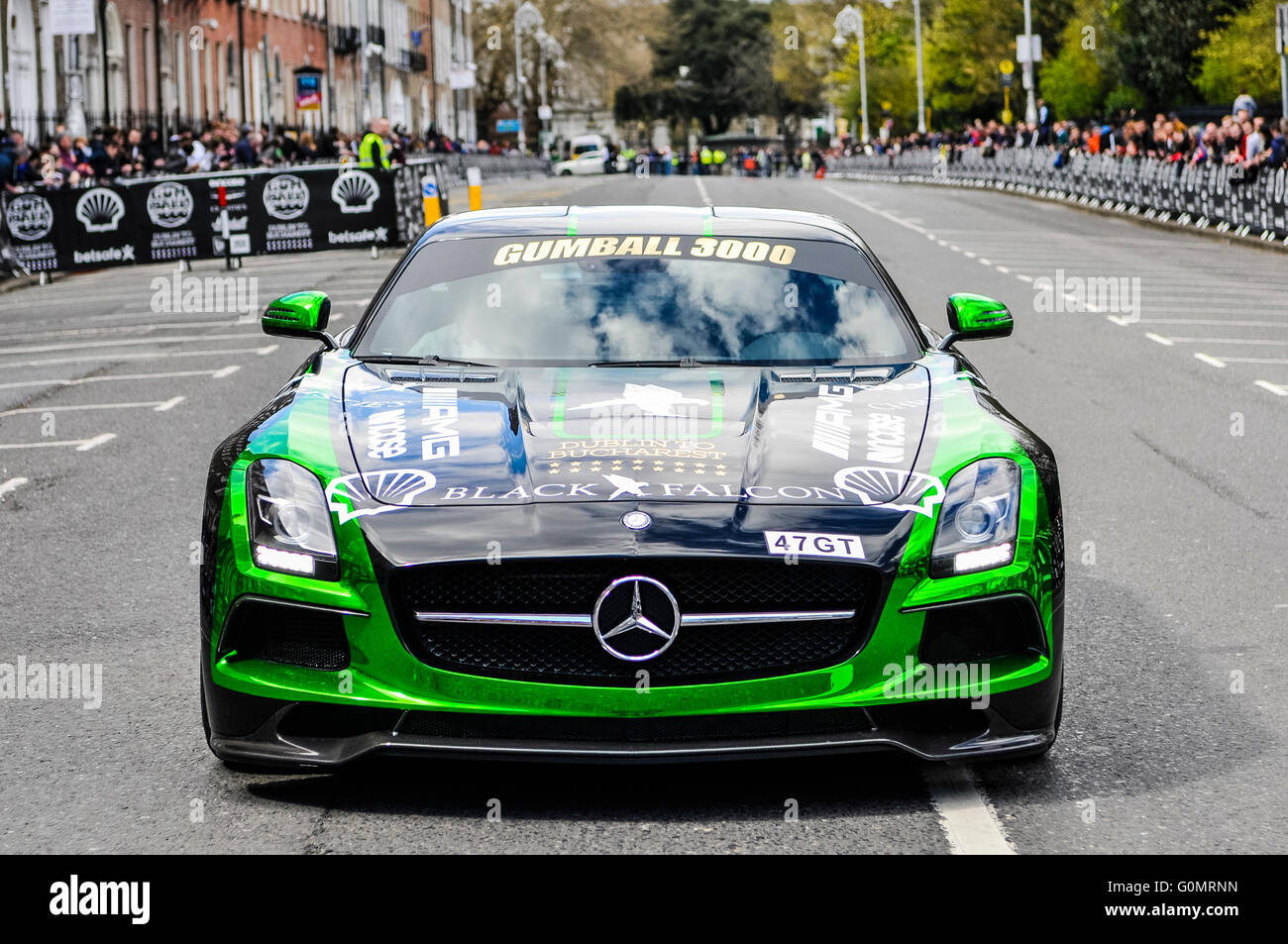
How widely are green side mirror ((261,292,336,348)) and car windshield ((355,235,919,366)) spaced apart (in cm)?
20

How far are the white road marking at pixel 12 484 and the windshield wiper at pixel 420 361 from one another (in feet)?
15.8

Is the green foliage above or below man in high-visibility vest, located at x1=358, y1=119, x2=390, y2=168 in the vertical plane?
above

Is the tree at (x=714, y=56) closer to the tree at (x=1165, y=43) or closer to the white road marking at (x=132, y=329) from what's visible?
the tree at (x=1165, y=43)

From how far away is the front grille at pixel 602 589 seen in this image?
15.0ft

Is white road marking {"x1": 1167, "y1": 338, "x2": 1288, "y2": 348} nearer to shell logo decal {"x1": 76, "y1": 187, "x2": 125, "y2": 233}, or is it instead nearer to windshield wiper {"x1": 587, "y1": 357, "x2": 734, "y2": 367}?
windshield wiper {"x1": 587, "y1": 357, "x2": 734, "y2": 367}

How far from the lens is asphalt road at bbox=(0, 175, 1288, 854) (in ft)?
15.2

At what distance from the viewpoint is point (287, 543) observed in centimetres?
471

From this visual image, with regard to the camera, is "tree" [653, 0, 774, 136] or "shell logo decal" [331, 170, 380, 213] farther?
"tree" [653, 0, 774, 136]

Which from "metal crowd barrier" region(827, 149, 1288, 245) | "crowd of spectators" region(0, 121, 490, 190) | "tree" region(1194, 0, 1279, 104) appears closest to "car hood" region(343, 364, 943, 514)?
"crowd of spectators" region(0, 121, 490, 190)

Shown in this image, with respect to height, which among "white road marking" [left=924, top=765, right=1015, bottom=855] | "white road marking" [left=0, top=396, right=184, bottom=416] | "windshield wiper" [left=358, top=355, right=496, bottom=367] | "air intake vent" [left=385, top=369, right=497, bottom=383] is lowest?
"white road marking" [left=924, top=765, right=1015, bottom=855]

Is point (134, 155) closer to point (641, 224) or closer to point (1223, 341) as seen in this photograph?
point (1223, 341)

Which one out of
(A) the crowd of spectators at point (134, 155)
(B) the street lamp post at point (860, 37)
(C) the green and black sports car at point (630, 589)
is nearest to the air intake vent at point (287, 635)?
(C) the green and black sports car at point (630, 589)

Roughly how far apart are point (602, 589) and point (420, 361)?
5.40ft

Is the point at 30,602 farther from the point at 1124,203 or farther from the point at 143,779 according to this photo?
the point at 1124,203
